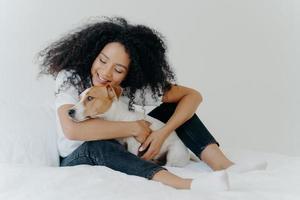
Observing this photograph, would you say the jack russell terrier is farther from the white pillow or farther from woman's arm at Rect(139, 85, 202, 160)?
the white pillow

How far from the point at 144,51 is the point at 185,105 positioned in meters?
0.26

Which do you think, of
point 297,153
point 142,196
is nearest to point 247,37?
point 297,153

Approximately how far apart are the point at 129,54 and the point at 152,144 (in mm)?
353

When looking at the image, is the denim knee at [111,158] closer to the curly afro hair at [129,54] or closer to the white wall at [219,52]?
the curly afro hair at [129,54]

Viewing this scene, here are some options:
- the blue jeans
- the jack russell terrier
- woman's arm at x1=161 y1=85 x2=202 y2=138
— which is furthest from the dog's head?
woman's arm at x1=161 y1=85 x2=202 y2=138

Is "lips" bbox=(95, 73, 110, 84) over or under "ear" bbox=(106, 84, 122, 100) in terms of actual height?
over

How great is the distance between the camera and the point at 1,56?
2.34 m

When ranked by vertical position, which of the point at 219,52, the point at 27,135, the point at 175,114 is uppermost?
the point at 219,52

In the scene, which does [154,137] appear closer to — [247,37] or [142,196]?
[142,196]

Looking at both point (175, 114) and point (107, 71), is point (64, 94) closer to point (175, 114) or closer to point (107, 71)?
point (107, 71)

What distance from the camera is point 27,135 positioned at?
1.70 meters

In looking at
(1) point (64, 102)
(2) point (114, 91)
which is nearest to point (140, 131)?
(2) point (114, 91)

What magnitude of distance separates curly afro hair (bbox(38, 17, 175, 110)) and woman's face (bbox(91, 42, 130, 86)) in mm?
32

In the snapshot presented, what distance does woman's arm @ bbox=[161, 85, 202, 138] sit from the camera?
1801 mm
